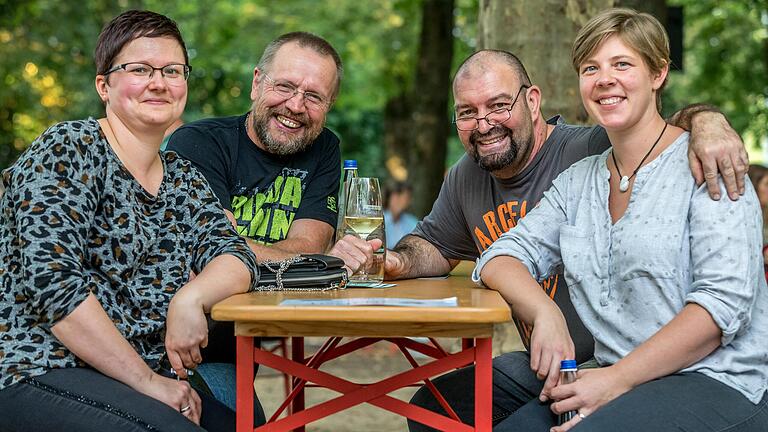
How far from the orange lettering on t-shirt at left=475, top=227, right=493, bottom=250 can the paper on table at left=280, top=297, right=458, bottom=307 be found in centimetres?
107

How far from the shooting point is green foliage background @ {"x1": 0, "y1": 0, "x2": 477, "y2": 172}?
591 inches

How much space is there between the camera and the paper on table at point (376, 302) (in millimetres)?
2674

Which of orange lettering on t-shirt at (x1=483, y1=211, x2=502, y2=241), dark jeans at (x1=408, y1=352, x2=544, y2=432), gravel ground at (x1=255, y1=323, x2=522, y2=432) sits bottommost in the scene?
gravel ground at (x1=255, y1=323, x2=522, y2=432)

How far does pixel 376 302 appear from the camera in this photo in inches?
107

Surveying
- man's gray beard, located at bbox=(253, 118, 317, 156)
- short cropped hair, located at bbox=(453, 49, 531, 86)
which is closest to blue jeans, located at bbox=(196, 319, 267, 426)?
man's gray beard, located at bbox=(253, 118, 317, 156)

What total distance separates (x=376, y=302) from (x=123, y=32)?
1120 mm

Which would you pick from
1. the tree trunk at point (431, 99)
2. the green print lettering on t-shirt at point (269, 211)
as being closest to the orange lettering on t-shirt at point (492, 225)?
the green print lettering on t-shirt at point (269, 211)

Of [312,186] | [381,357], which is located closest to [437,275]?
[312,186]

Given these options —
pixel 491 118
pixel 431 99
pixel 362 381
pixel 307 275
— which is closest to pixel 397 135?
pixel 431 99

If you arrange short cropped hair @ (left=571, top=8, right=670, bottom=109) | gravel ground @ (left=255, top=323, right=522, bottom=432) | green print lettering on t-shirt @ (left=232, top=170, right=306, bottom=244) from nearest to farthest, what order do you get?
short cropped hair @ (left=571, top=8, right=670, bottom=109) < green print lettering on t-shirt @ (left=232, top=170, right=306, bottom=244) < gravel ground @ (left=255, top=323, right=522, bottom=432)

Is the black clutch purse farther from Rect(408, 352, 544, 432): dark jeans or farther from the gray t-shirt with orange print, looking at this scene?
the gray t-shirt with orange print

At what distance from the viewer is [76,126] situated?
113 inches

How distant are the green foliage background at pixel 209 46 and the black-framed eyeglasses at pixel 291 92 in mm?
9770

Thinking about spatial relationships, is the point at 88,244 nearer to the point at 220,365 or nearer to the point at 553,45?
the point at 220,365
